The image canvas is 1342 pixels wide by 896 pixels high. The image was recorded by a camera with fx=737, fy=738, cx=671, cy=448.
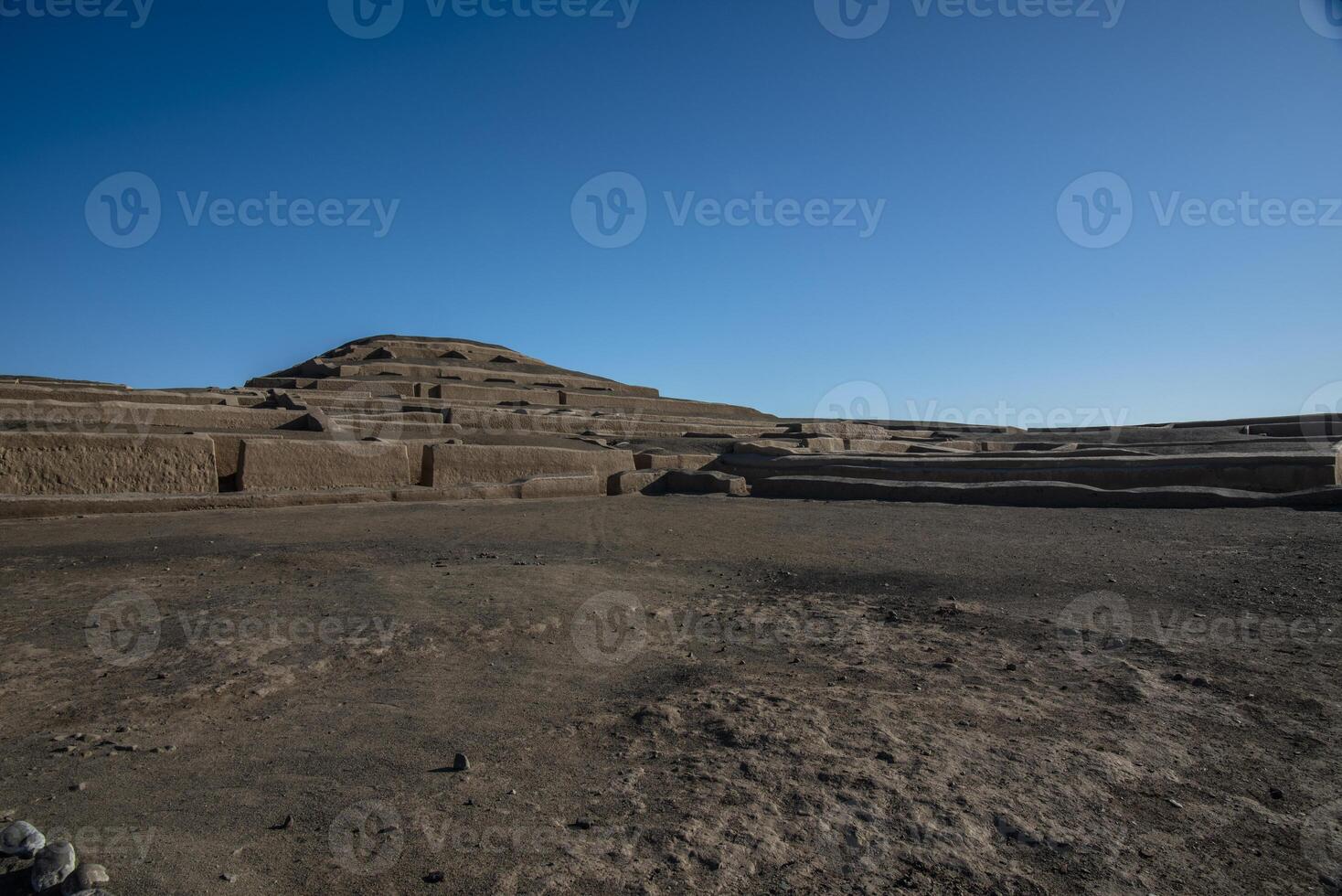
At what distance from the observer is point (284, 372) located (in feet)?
72.7

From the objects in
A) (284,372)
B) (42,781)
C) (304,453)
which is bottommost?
(42,781)

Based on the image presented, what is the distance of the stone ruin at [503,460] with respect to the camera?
7.58 meters

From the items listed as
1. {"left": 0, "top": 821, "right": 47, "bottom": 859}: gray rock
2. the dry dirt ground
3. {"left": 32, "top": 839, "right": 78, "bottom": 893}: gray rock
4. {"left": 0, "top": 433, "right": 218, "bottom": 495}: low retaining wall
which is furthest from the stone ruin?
{"left": 32, "top": 839, "right": 78, "bottom": 893}: gray rock

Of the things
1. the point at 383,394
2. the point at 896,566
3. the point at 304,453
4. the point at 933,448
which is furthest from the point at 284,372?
the point at 896,566

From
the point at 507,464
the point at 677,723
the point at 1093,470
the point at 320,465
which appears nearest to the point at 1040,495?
the point at 1093,470

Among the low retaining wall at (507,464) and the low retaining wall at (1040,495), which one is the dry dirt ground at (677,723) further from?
the low retaining wall at (507,464)

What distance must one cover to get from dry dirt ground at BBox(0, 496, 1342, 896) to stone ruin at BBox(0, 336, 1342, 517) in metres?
2.66

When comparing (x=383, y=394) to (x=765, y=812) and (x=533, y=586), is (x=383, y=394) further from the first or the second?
(x=765, y=812)

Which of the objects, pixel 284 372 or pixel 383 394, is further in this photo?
pixel 284 372

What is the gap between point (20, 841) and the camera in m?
1.79

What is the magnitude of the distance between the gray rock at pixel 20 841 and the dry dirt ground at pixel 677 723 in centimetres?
10

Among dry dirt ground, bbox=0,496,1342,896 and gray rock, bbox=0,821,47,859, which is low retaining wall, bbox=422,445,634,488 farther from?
gray rock, bbox=0,821,47,859

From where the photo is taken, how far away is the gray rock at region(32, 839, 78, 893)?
1.66 metres

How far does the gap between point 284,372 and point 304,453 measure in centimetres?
1540
